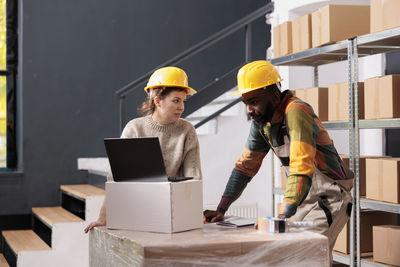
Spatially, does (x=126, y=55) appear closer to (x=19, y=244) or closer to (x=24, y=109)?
(x=24, y=109)

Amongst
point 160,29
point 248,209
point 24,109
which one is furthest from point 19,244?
point 160,29

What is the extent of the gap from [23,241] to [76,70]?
2153 millimetres

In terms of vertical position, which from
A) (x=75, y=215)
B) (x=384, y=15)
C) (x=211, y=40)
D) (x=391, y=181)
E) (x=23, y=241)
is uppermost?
(x=211, y=40)

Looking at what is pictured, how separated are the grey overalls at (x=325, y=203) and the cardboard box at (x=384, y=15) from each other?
1302 mm

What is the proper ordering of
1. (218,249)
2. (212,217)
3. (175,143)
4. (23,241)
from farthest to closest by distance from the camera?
1. (23,241)
2. (175,143)
3. (212,217)
4. (218,249)

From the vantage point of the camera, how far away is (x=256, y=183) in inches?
241

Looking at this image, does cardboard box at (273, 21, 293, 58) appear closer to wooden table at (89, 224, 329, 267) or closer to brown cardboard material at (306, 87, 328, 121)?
brown cardboard material at (306, 87, 328, 121)

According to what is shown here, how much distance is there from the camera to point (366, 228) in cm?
391

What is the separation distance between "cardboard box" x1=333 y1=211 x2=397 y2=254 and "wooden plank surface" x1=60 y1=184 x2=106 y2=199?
2257 millimetres

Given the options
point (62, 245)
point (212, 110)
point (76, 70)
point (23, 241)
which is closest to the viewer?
point (62, 245)

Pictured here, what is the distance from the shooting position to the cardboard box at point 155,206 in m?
Answer: 2.21

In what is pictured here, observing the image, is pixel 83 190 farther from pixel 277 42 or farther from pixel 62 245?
pixel 277 42

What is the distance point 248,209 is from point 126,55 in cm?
236

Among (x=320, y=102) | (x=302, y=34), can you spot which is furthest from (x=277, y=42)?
(x=320, y=102)
